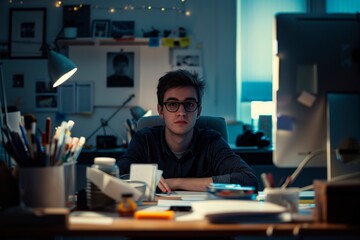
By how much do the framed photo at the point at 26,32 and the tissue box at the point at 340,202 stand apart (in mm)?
3122

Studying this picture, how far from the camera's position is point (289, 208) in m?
1.14

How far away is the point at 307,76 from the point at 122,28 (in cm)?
274

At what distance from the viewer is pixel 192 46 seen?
12.3ft

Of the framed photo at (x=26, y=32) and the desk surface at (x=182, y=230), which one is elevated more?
the framed photo at (x=26, y=32)

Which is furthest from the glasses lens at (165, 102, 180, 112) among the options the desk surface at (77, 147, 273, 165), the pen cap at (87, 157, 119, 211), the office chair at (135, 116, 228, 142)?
the desk surface at (77, 147, 273, 165)

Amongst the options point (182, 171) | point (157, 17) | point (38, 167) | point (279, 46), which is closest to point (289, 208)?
point (279, 46)

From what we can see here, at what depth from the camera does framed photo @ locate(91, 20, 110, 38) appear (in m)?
3.70

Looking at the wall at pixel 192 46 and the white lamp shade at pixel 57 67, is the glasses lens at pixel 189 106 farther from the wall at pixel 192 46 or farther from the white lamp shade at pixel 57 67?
the wall at pixel 192 46

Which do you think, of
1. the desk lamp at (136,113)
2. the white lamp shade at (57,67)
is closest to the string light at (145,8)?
the desk lamp at (136,113)

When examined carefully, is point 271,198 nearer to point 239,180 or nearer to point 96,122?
point 239,180

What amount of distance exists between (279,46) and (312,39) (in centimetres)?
9

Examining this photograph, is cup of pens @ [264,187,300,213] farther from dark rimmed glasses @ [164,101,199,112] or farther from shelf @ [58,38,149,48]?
shelf @ [58,38,149,48]

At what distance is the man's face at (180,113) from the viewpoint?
6.29ft

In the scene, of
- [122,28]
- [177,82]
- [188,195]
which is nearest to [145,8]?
[122,28]
